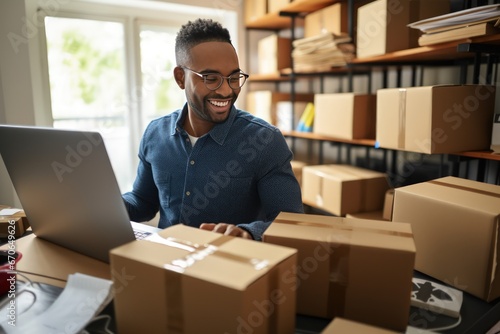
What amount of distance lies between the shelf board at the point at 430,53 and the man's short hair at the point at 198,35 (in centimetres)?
96

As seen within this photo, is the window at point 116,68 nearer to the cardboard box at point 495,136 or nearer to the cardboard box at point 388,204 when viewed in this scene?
the cardboard box at point 388,204

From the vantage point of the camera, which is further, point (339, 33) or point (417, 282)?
point (339, 33)

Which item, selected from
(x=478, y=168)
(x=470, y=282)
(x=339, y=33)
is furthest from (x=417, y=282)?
(x=339, y=33)

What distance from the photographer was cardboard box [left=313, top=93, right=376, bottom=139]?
2.19 meters

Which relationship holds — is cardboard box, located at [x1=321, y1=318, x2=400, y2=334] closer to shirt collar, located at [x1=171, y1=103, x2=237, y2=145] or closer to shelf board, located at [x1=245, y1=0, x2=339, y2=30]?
shirt collar, located at [x1=171, y1=103, x2=237, y2=145]

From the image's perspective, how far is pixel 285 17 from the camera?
2.94 m

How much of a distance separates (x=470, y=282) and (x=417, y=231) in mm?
171

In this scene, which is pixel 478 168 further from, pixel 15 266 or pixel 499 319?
pixel 15 266

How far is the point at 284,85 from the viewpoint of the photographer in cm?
342

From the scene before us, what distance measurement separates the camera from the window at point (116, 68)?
280 centimetres

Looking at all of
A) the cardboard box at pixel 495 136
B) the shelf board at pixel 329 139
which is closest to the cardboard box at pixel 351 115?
the shelf board at pixel 329 139

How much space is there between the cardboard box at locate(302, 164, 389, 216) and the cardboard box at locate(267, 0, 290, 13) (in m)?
1.27

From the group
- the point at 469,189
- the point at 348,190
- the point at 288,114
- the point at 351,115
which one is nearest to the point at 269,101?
the point at 288,114

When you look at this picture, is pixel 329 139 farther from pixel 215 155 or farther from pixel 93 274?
pixel 93 274
